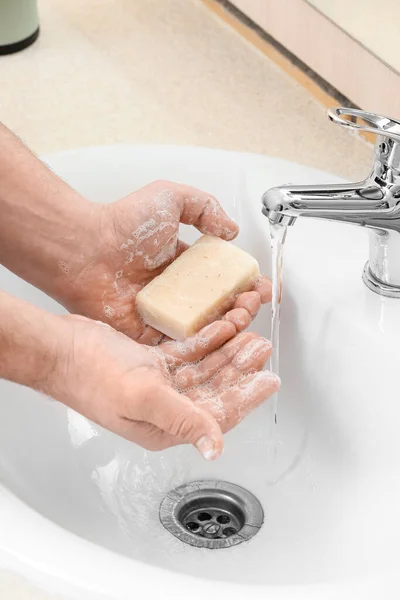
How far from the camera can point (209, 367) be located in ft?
2.88

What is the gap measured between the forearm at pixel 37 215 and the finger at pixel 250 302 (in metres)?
0.16

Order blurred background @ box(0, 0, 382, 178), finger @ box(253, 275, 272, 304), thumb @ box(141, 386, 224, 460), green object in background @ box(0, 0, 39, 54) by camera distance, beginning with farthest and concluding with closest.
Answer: green object in background @ box(0, 0, 39, 54) → blurred background @ box(0, 0, 382, 178) → finger @ box(253, 275, 272, 304) → thumb @ box(141, 386, 224, 460)

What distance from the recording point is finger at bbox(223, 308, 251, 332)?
894mm

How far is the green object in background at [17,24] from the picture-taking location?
4.10 ft

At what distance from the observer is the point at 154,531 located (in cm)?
86

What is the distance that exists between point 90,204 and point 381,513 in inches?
15.4

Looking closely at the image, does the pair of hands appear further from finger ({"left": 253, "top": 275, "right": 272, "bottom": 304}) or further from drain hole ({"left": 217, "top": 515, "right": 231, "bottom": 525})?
drain hole ({"left": 217, "top": 515, "right": 231, "bottom": 525})

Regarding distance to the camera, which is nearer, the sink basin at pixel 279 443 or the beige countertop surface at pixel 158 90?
the sink basin at pixel 279 443

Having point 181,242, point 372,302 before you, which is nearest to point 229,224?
point 181,242

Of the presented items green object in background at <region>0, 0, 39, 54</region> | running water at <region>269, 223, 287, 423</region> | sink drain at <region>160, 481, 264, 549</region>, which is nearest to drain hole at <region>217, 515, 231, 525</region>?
sink drain at <region>160, 481, 264, 549</region>

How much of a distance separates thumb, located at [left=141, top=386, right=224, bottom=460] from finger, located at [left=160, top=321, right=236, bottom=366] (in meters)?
0.17

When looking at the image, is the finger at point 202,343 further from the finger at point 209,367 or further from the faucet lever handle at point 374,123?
the faucet lever handle at point 374,123

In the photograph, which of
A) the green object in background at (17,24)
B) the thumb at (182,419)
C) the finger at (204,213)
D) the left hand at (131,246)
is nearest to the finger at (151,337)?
the left hand at (131,246)

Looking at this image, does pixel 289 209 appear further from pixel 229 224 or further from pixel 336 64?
pixel 336 64
